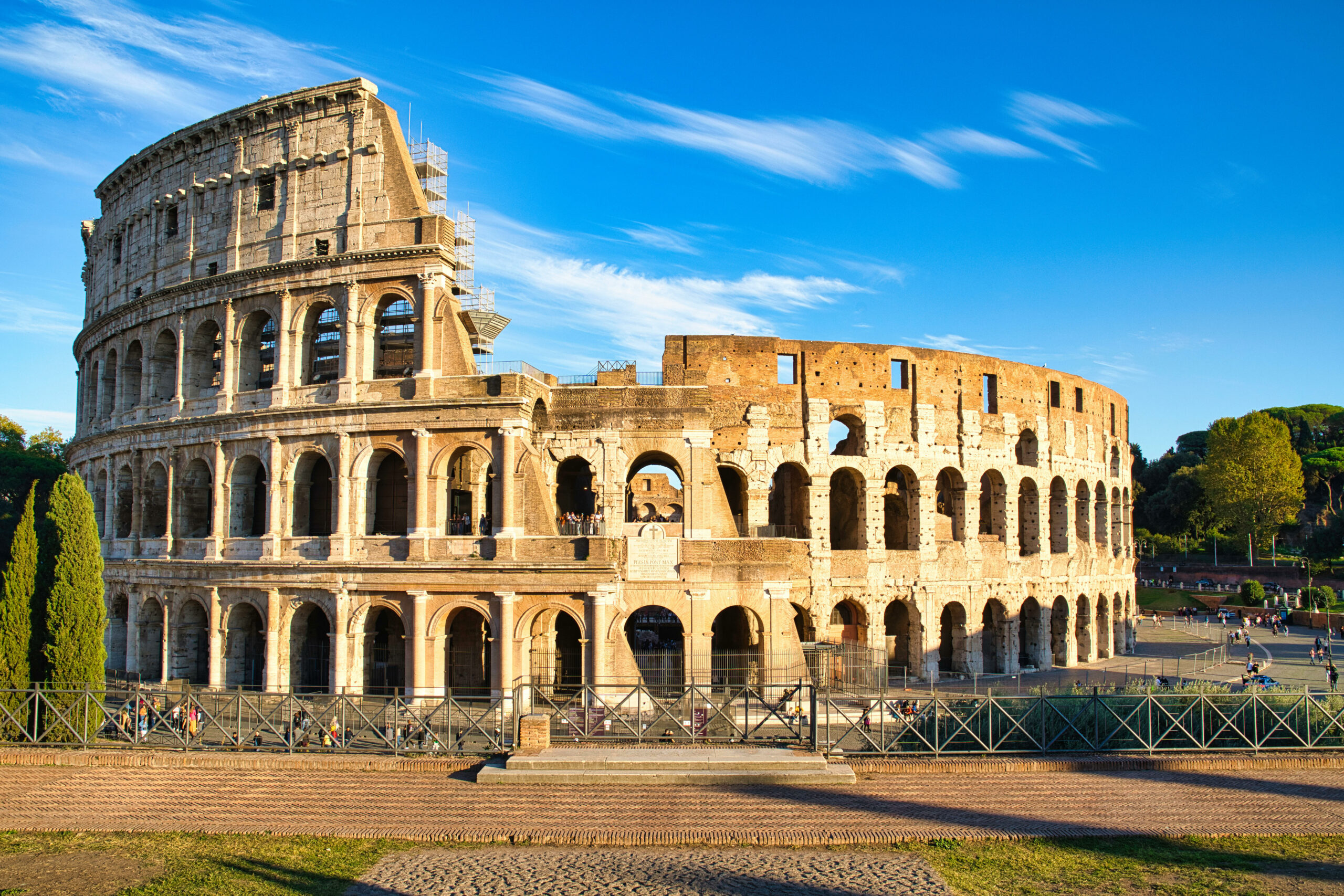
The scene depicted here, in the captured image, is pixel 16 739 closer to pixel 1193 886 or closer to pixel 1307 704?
pixel 1193 886

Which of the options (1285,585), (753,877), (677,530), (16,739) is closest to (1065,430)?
(677,530)

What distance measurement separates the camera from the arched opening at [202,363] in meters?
28.1

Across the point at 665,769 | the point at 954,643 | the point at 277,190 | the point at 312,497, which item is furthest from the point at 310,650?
the point at 954,643

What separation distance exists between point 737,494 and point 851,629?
623 cm

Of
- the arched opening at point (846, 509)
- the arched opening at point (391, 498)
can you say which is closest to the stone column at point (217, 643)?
the arched opening at point (391, 498)

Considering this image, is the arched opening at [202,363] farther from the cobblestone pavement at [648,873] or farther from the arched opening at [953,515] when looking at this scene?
the arched opening at [953,515]

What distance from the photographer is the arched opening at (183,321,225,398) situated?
28.1 m

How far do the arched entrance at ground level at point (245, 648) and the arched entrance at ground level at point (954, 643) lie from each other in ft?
73.5

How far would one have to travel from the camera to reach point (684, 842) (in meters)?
12.0

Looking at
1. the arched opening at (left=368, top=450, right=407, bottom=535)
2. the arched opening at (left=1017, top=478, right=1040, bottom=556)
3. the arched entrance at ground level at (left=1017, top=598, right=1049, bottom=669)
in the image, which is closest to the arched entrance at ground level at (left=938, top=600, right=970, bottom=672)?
the arched entrance at ground level at (left=1017, top=598, right=1049, bottom=669)

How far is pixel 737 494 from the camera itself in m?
31.8

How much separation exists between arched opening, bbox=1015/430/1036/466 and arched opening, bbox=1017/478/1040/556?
0.70 meters

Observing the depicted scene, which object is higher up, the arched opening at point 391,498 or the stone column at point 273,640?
the arched opening at point 391,498

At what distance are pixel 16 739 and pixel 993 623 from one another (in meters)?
30.0
